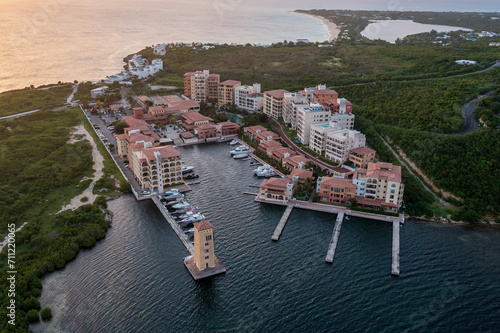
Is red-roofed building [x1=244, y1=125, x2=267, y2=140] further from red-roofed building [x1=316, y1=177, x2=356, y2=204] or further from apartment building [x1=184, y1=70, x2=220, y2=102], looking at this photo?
apartment building [x1=184, y1=70, x2=220, y2=102]

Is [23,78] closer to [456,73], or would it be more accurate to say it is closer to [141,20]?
[456,73]

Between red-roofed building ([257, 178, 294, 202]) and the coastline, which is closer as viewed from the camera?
red-roofed building ([257, 178, 294, 202])

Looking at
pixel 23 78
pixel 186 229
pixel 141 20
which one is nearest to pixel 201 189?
pixel 186 229

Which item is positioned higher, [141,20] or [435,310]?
[141,20]

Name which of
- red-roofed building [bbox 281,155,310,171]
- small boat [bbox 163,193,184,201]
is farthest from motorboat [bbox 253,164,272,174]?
small boat [bbox 163,193,184,201]

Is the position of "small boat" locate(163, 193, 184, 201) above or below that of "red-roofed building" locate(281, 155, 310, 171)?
below

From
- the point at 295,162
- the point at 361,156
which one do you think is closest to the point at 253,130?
the point at 295,162

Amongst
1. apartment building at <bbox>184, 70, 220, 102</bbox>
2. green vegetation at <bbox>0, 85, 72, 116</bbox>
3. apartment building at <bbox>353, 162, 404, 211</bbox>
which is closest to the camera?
apartment building at <bbox>353, 162, 404, 211</bbox>
